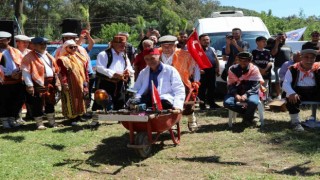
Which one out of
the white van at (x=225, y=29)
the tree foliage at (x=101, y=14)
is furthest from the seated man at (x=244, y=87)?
the tree foliage at (x=101, y=14)

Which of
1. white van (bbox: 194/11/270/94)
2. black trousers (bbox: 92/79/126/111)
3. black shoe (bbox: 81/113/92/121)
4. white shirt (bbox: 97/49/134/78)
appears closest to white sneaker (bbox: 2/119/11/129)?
black shoe (bbox: 81/113/92/121)

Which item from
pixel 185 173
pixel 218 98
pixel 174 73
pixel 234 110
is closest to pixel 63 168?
pixel 185 173

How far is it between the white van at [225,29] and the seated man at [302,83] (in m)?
2.92

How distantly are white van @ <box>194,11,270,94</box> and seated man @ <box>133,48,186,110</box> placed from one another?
13.7 ft

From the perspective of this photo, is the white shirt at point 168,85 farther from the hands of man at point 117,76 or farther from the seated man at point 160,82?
the hands of man at point 117,76

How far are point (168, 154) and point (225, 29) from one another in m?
5.95

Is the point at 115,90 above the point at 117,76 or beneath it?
beneath

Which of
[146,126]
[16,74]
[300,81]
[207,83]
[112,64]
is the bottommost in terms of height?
[146,126]

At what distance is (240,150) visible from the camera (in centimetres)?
635

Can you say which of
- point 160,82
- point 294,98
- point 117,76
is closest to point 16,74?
point 117,76

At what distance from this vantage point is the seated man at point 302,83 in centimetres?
753

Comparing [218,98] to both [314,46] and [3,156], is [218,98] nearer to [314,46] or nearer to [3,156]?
[314,46]

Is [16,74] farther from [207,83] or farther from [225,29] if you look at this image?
[225,29]

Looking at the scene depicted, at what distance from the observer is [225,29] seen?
11344 millimetres
